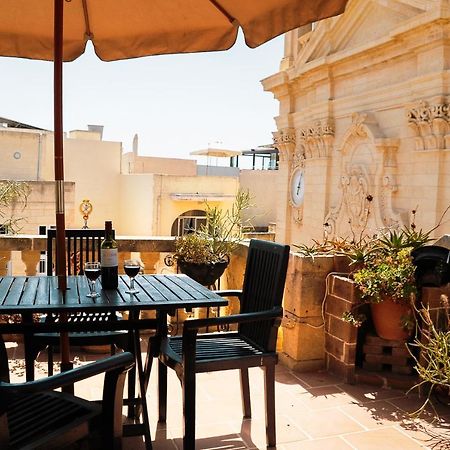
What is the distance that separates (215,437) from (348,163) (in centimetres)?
601

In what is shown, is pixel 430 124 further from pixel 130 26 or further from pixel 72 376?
pixel 72 376

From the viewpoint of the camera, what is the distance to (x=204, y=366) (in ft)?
7.31

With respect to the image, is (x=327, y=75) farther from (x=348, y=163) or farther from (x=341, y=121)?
(x=348, y=163)

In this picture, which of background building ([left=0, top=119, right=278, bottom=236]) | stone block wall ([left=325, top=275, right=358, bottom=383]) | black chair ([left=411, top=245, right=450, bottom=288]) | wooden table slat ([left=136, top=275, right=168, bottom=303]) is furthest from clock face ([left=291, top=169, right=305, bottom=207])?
wooden table slat ([left=136, top=275, right=168, bottom=303])

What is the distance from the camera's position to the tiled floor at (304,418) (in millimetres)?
2514

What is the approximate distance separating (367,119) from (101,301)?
6.04 meters

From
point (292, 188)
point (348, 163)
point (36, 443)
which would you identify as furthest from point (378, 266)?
point (292, 188)

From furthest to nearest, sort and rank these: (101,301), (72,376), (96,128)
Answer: (96,128) → (101,301) → (72,376)

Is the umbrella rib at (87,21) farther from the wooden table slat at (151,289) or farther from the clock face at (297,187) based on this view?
the clock face at (297,187)

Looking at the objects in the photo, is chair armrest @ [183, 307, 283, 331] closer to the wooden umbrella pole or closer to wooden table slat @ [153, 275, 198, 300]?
wooden table slat @ [153, 275, 198, 300]

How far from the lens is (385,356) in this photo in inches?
131

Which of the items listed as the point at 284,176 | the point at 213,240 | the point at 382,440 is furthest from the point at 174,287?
the point at 284,176

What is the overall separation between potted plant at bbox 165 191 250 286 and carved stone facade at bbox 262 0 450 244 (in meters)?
1.56

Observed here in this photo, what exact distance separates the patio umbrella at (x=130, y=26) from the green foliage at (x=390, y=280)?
154 centimetres
